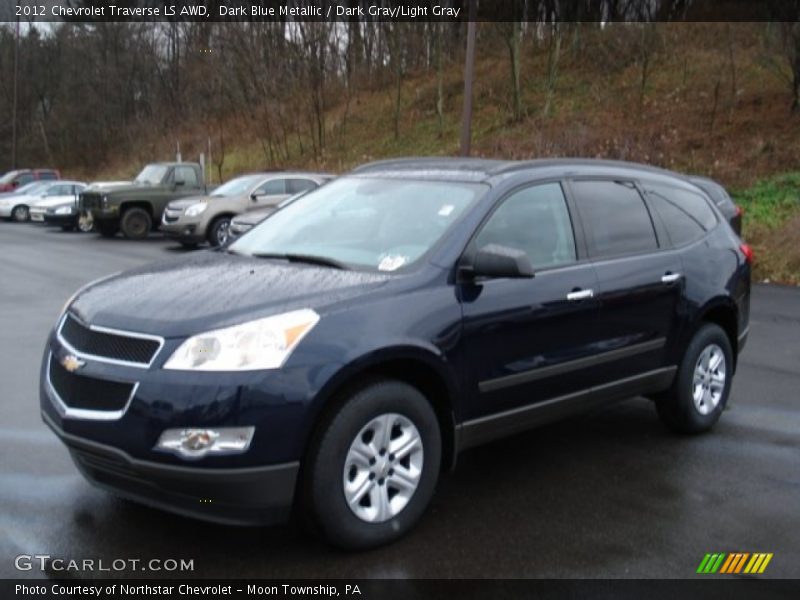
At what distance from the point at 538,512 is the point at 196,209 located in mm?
14274

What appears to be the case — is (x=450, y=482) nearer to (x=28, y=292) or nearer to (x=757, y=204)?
(x=28, y=292)

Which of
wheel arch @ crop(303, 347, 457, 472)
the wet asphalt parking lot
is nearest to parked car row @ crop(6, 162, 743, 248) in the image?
the wet asphalt parking lot

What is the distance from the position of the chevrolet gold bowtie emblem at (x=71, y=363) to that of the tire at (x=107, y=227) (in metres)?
17.7

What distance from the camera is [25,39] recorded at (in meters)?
52.8

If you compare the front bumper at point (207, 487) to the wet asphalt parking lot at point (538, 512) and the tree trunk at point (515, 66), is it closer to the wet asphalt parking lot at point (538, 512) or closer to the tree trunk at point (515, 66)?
the wet asphalt parking lot at point (538, 512)

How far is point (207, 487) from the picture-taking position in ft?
11.2

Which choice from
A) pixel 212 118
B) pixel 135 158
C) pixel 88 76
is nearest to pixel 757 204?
pixel 212 118

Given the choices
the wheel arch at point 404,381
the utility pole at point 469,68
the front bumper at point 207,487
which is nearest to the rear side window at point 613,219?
the wheel arch at point 404,381

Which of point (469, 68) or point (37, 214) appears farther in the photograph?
point (37, 214)

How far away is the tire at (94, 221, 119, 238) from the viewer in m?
20.5

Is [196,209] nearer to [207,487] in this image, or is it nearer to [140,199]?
[140,199]

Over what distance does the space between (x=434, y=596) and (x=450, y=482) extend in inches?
51.2

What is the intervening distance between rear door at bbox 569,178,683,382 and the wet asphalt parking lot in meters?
0.66

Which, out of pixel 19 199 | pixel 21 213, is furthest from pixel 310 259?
pixel 19 199
